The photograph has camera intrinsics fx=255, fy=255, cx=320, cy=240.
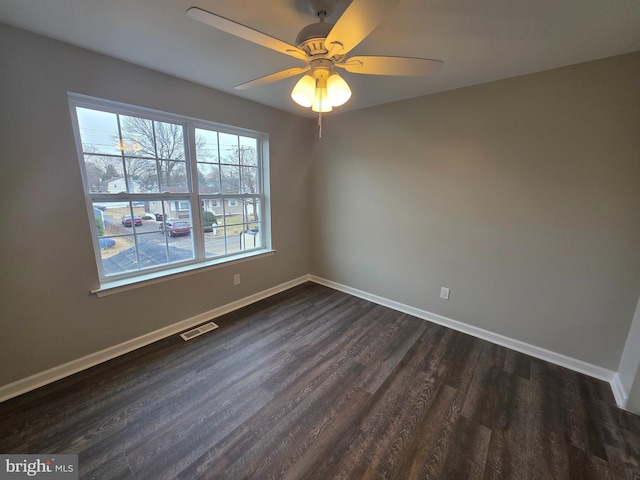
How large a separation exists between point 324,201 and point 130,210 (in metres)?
2.17

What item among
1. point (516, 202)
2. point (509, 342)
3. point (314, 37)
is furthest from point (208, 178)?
point (509, 342)

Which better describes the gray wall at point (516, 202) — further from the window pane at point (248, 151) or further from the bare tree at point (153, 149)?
the bare tree at point (153, 149)

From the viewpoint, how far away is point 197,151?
255cm

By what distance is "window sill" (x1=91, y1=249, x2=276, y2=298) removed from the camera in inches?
80.2

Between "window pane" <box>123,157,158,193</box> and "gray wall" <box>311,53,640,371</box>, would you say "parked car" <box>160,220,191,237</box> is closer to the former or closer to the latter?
"window pane" <box>123,157,158,193</box>

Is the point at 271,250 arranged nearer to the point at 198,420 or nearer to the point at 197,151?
the point at 197,151

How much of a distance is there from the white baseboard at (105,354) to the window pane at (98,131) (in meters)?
1.59

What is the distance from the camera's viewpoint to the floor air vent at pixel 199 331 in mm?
2420

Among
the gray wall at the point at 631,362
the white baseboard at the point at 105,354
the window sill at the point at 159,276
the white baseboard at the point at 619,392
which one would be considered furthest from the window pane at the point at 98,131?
the white baseboard at the point at 619,392

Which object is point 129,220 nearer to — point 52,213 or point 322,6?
point 52,213

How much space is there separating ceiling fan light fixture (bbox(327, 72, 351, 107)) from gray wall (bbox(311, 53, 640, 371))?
1.59 m

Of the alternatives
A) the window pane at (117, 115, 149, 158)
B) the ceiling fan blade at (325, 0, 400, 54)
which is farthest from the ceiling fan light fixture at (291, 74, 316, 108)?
the window pane at (117, 115, 149, 158)

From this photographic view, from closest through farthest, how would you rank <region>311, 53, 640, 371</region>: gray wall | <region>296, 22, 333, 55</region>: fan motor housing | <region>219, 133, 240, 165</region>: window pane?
<region>296, 22, 333, 55</region>: fan motor housing, <region>311, 53, 640, 371</region>: gray wall, <region>219, 133, 240, 165</region>: window pane

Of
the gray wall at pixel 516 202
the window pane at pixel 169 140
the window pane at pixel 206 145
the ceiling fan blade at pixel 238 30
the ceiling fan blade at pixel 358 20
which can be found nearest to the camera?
the ceiling fan blade at pixel 358 20
